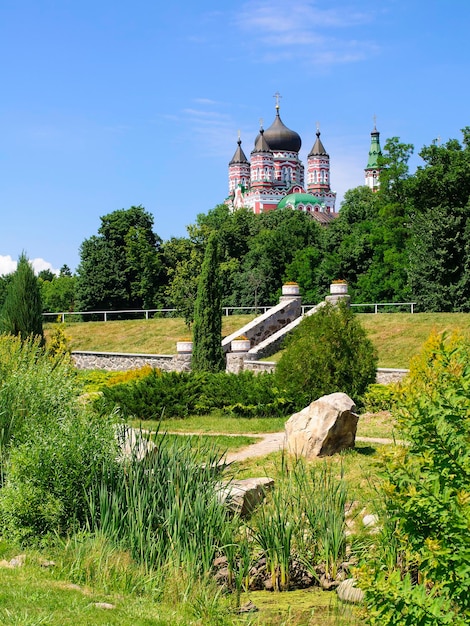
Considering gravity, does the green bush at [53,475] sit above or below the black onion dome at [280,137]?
below

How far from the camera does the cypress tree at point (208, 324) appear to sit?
67.2 feet

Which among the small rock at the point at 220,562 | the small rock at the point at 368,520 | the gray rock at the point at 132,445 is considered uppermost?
the gray rock at the point at 132,445

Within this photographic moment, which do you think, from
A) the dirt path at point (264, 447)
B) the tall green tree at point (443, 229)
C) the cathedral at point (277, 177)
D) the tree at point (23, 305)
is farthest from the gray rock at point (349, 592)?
the cathedral at point (277, 177)

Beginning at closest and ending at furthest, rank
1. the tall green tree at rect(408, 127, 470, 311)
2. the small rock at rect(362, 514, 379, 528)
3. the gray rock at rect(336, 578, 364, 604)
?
1. the gray rock at rect(336, 578, 364, 604)
2. the small rock at rect(362, 514, 379, 528)
3. the tall green tree at rect(408, 127, 470, 311)

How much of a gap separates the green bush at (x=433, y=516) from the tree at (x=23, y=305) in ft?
60.9

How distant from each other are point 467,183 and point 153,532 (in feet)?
91.7

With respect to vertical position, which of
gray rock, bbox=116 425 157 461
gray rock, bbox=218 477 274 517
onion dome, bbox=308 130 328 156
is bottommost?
gray rock, bbox=218 477 274 517

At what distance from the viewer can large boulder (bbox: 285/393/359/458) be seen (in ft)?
32.9

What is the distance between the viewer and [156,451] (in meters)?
7.48

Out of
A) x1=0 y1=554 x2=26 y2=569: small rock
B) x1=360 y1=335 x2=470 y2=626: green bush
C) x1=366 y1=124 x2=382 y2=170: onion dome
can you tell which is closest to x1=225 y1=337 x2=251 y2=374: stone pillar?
x1=0 y1=554 x2=26 y2=569: small rock

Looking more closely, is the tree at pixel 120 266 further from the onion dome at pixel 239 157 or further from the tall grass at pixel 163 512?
the onion dome at pixel 239 157

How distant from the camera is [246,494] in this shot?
25.3 ft

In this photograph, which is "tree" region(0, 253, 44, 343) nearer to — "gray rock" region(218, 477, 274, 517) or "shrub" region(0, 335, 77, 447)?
"shrub" region(0, 335, 77, 447)

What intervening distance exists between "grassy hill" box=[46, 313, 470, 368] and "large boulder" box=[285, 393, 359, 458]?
29.2 ft
